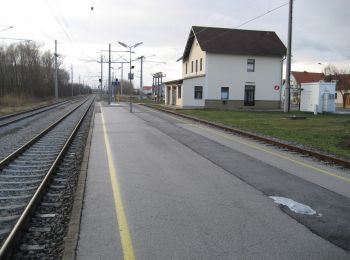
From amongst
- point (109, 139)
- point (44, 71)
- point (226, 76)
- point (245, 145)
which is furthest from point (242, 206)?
point (44, 71)

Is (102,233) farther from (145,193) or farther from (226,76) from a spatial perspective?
(226,76)

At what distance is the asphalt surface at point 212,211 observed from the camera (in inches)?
222

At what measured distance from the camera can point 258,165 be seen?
12.3 meters

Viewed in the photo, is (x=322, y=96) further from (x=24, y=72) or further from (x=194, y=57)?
(x=24, y=72)

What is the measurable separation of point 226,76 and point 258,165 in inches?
1583

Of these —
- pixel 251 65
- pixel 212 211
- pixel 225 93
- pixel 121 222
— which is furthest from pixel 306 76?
pixel 121 222

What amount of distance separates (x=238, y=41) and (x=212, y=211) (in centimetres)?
4819

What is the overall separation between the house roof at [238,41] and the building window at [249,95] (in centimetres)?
380

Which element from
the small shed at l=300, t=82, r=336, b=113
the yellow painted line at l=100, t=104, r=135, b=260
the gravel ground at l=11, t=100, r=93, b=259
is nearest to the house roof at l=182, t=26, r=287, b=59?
the small shed at l=300, t=82, r=336, b=113

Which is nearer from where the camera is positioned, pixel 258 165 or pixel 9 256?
pixel 9 256

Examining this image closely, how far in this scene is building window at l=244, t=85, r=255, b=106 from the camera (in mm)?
52594

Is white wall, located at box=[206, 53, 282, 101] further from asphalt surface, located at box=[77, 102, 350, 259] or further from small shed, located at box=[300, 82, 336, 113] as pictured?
asphalt surface, located at box=[77, 102, 350, 259]

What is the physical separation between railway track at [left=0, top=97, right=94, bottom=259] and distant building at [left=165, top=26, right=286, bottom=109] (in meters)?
34.8

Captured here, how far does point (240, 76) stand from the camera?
52.2 m
